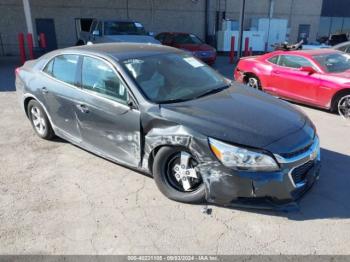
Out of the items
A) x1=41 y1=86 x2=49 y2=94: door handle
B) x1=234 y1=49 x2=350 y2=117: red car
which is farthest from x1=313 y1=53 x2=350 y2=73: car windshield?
x1=41 y1=86 x2=49 y2=94: door handle

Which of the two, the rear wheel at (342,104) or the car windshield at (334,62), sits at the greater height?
the car windshield at (334,62)

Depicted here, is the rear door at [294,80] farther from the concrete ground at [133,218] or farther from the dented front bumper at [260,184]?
the dented front bumper at [260,184]

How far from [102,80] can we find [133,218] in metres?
1.64

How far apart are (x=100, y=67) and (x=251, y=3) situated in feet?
59.6

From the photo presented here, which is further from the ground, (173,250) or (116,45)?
(116,45)

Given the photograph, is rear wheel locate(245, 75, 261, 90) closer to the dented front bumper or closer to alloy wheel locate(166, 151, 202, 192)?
the dented front bumper

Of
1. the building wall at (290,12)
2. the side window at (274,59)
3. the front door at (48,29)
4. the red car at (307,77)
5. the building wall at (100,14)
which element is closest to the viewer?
the red car at (307,77)

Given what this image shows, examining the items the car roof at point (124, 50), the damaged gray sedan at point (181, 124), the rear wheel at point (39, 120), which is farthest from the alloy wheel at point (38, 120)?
the car roof at point (124, 50)

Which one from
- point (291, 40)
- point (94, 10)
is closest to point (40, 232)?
point (94, 10)

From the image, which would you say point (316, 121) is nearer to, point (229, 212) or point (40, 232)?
point (229, 212)

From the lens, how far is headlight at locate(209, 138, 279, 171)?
2.84 metres

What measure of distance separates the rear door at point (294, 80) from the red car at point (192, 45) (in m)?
5.54

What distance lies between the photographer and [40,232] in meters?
2.94

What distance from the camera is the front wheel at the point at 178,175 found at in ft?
10.4
